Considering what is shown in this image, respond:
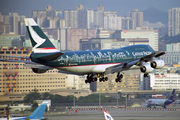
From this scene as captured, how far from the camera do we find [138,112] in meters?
143

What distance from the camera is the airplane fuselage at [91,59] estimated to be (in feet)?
214

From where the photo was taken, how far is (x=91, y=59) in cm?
6838

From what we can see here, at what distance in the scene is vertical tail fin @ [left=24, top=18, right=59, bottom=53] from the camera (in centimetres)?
6072

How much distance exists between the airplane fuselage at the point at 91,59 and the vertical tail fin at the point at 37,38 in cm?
99

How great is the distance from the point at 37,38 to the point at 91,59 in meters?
10.4

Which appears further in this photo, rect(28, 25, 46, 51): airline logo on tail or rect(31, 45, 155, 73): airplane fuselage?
rect(31, 45, 155, 73): airplane fuselage

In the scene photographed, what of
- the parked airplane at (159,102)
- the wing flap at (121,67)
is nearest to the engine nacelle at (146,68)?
the wing flap at (121,67)

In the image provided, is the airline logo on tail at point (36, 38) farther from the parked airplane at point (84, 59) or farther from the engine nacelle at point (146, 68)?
the engine nacelle at point (146, 68)

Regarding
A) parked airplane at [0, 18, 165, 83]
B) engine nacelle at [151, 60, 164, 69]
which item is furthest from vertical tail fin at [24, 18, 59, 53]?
engine nacelle at [151, 60, 164, 69]

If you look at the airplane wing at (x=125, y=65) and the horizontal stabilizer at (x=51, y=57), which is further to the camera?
the airplane wing at (x=125, y=65)

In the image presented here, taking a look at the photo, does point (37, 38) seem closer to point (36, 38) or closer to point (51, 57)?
point (36, 38)

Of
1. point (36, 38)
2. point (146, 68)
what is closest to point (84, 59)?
point (36, 38)

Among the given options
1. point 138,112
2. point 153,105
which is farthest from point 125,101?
point 138,112

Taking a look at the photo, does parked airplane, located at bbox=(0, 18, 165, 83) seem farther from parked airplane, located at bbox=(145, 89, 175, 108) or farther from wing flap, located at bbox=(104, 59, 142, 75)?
parked airplane, located at bbox=(145, 89, 175, 108)
